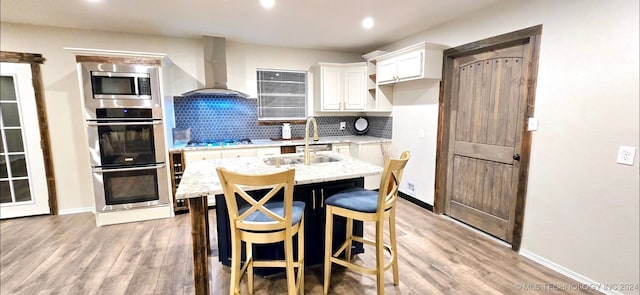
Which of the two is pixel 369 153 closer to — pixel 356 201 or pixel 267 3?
pixel 356 201

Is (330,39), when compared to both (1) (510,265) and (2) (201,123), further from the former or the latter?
(1) (510,265)

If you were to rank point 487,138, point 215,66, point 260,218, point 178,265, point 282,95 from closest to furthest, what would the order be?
point 260,218
point 178,265
point 487,138
point 215,66
point 282,95

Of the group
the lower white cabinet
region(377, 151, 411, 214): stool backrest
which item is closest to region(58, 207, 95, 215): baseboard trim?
the lower white cabinet

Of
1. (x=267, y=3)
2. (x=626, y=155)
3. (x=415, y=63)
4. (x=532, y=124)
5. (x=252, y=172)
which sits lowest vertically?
(x=252, y=172)

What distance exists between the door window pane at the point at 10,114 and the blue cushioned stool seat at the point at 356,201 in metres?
4.07

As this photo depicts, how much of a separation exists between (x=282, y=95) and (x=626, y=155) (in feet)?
13.0

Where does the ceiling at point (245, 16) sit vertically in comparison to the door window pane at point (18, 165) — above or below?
above

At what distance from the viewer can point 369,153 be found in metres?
4.25

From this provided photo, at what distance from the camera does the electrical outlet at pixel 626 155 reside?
1846mm

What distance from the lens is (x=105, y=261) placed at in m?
2.49

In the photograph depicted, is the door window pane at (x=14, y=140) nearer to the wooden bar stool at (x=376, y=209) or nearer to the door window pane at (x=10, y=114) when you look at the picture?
the door window pane at (x=10, y=114)

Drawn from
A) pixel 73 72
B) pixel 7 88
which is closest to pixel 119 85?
pixel 73 72

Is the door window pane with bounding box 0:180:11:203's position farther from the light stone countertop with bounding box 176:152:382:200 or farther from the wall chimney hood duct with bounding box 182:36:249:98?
the light stone countertop with bounding box 176:152:382:200

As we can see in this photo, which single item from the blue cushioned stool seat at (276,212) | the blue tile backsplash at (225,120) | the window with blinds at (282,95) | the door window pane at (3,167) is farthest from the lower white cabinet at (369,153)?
the door window pane at (3,167)
